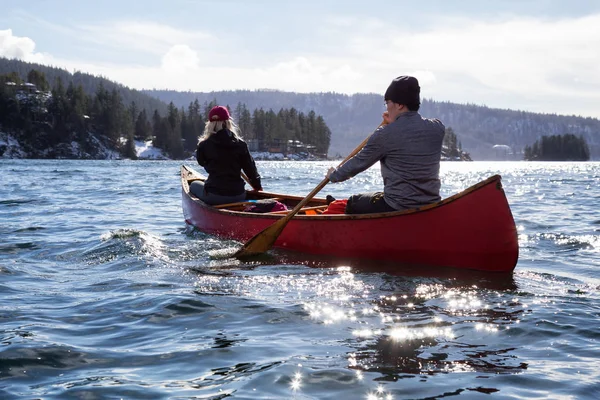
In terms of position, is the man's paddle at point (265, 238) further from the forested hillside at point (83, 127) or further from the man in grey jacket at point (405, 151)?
the forested hillside at point (83, 127)

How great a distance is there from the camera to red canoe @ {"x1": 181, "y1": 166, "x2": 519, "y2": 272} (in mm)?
6742

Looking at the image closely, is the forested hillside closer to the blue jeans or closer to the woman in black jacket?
the blue jeans

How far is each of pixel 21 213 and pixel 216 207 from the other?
5.84 metres

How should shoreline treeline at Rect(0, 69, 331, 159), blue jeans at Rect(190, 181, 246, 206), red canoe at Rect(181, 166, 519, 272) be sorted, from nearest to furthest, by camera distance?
red canoe at Rect(181, 166, 519, 272)
blue jeans at Rect(190, 181, 246, 206)
shoreline treeline at Rect(0, 69, 331, 159)

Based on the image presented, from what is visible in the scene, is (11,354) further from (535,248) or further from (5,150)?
(5,150)

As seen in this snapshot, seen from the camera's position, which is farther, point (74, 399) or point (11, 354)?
point (11, 354)

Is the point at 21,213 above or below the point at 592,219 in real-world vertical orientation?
below

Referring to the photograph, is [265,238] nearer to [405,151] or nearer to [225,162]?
[405,151]

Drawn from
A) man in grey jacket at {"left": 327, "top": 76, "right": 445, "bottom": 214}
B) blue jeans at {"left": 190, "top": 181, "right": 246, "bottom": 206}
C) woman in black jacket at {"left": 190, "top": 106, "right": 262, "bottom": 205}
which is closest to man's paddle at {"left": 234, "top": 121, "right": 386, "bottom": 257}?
man in grey jacket at {"left": 327, "top": 76, "right": 445, "bottom": 214}

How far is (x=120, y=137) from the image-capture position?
391 ft

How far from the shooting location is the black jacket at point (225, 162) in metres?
10.2

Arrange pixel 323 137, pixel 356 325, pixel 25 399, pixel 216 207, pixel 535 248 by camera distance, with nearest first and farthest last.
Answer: pixel 25 399, pixel 356 325, pixel 535 248, pixel 216 207, pixel 323 137

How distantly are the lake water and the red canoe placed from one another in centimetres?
21

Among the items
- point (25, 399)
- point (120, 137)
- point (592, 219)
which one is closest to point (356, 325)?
Result: point (25, 399)
